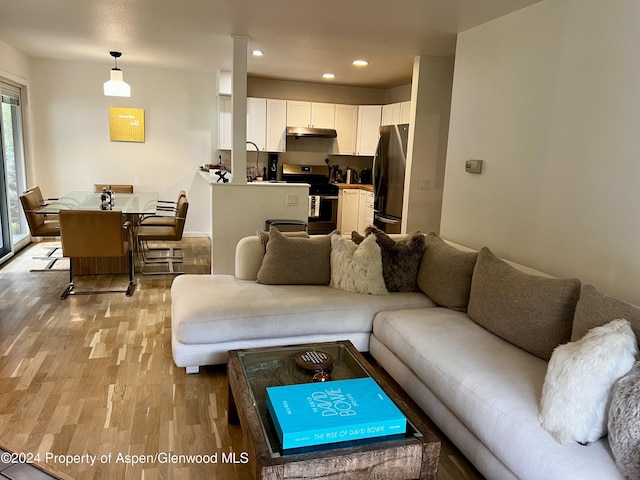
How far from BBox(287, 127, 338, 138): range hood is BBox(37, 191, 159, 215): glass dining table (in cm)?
221

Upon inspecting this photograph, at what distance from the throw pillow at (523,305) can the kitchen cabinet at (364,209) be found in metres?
3.89

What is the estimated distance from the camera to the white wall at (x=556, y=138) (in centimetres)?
248

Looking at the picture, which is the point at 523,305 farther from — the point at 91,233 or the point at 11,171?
the point at 11,171

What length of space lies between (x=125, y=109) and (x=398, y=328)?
564cm

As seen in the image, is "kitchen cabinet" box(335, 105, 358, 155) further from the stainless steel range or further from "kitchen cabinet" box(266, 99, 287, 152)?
"kitchen cabinet" box(266, 99, 287, 152)

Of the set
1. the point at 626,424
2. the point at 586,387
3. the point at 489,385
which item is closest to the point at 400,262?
the point at 489,385

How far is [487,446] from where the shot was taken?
1.93m

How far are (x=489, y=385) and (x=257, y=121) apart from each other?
18.1ft

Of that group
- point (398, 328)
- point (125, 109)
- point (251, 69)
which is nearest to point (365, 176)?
point (251, 69)

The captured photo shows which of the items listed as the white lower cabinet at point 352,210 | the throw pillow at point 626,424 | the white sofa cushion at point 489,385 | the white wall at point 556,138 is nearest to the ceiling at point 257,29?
the white wall at point 556,138

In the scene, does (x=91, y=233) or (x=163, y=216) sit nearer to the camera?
(x=91, y=233)

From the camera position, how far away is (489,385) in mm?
2025

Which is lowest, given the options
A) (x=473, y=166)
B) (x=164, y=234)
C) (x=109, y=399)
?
(x=109, y=399)

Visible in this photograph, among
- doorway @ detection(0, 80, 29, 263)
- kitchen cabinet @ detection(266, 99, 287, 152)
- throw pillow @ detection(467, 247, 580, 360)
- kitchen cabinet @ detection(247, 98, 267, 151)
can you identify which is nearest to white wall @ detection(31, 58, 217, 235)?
doorway @ detection(0, 80, 29, 263)
